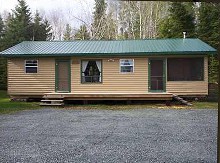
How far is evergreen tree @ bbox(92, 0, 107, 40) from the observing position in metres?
37.5

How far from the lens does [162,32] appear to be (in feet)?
102

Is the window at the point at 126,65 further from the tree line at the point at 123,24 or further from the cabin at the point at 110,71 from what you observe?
the tree line at the point at 123,24

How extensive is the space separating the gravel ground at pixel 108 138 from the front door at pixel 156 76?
16.6 ft

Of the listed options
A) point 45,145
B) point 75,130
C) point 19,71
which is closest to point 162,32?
point 19,71

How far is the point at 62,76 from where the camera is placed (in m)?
16.6

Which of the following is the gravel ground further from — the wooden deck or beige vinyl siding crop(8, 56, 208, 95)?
beige vinyl siding crop(8, 56, 208, 95)

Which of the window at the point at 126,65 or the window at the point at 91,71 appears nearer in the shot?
the window at the point at 126,65

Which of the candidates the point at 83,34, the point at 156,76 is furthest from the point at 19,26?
the point at 156,76

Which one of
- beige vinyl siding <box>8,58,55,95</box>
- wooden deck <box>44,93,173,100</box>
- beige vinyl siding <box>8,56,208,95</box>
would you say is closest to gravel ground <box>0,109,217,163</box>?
wooden deck <box>44,93,173,100</box>

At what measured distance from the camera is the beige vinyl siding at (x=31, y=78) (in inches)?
654

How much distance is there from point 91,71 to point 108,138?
954 centimetres

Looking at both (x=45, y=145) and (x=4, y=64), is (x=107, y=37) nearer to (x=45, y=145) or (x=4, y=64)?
(x=4, y=64)

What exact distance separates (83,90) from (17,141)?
31.4 ft

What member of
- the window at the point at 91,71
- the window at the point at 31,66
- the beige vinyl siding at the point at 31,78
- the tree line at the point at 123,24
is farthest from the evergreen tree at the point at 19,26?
the window at the point at 91,71
